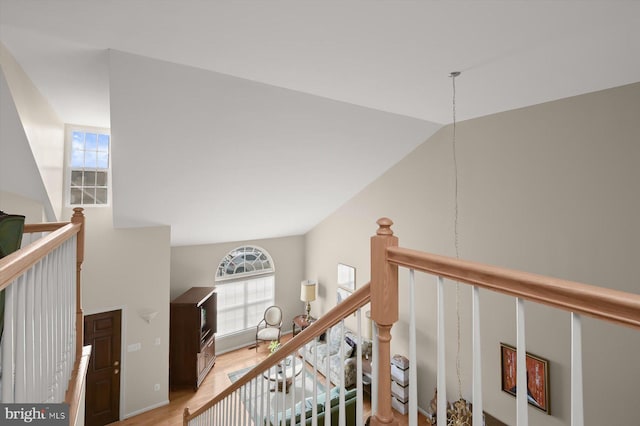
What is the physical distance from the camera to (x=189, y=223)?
220 inches

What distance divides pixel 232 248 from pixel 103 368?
3.16 m

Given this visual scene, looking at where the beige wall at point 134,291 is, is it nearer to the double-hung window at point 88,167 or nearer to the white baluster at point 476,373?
the double-hung window at point 88,167

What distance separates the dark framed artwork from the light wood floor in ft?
5.06

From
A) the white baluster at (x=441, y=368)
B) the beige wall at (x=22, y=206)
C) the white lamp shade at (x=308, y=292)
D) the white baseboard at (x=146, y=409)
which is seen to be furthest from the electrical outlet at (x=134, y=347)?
the white baluster at (x=441, y=368)

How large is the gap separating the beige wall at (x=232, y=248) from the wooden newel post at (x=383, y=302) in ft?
20.4

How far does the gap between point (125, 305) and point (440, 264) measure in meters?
5.38

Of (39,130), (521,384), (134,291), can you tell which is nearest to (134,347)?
(134,291)

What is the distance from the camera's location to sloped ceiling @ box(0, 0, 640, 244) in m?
1.87

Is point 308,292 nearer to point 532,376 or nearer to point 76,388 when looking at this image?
point 532,376

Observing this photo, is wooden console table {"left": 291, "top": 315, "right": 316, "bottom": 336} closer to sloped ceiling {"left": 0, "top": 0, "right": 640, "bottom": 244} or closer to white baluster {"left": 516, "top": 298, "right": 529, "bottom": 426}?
sloped ceiling {"left": 0, "top": 0, "right": 640, "bottom": 244}

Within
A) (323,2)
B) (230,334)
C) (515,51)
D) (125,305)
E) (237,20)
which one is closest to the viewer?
(323,2)

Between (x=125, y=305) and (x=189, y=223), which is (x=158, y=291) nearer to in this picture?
(x=125, y=305)

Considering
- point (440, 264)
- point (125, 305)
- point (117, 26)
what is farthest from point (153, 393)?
point (440, 264)

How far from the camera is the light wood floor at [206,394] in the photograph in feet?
16.2
